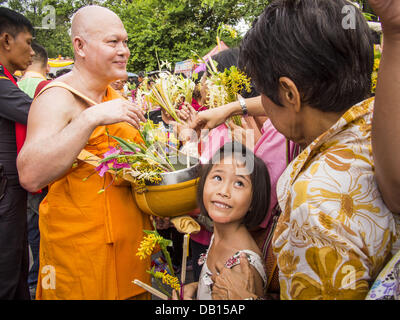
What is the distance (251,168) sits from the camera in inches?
57.0

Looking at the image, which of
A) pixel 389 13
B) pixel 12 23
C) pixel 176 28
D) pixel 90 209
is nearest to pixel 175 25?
pixel 176 28

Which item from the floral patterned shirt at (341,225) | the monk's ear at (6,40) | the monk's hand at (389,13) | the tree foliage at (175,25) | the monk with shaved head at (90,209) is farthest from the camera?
the tree foliage at (175,25)

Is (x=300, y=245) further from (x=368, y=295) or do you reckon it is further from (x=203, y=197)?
(x=203, y=197)

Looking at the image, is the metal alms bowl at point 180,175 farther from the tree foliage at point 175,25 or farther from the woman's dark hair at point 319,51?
the tree foliage at point 175,25

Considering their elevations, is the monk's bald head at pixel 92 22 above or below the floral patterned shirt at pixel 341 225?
above

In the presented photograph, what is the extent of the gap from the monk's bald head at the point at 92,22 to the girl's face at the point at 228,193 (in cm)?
111

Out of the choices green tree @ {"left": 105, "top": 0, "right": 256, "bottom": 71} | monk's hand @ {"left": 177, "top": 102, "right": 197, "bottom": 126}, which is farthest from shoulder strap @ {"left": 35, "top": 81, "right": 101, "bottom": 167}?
green tree @ {"left": 105, "top": 0, "right": 256, "bottom": 71}

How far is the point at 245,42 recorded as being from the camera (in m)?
1.08

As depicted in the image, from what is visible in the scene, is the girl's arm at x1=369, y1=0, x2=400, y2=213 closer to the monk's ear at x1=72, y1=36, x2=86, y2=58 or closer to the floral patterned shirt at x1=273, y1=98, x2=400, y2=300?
the floral patterned shirt at x1=273, y1=98, x2=400, y2=300

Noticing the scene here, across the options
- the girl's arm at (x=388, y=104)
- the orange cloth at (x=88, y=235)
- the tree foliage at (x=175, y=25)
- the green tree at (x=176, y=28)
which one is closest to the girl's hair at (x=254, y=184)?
the orange cloth at (x=88, y=235)

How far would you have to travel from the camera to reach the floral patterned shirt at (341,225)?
2.64ft

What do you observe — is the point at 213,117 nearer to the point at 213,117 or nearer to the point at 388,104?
the point at 213,117

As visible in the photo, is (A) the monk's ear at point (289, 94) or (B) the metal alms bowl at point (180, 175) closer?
(A) the monk's ear at point (289, 94)

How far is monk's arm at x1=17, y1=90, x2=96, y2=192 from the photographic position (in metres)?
1.54
